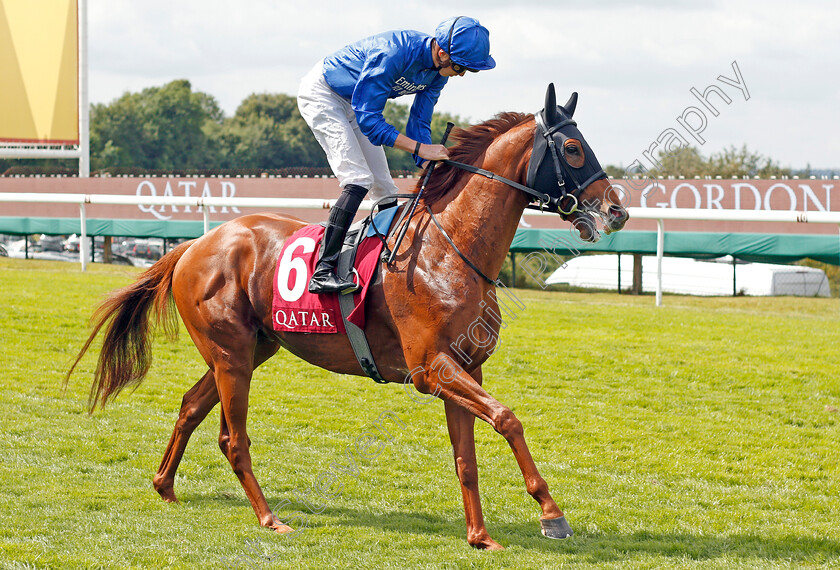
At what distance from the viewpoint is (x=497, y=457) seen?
5.75m

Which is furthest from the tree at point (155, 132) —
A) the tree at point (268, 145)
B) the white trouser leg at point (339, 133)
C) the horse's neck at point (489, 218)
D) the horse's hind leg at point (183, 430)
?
the horse's neck at point (489, 218)

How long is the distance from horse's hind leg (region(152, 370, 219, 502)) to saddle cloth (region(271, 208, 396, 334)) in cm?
68

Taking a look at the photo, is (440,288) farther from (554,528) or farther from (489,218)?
(554,528)

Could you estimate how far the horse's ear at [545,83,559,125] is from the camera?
12.9 feet

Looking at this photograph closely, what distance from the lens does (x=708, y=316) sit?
956cm

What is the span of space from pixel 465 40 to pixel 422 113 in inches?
21.3

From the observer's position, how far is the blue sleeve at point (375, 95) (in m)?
4.04

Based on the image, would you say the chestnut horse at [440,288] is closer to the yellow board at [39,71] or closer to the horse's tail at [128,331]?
the horse's tail at [128,331]

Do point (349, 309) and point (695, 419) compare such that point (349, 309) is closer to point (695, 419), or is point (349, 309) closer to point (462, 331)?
point (462, 331)

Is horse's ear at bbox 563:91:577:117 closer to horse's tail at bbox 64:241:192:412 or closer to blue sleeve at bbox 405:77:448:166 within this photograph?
blue sleeve at bbox 405:77:448:166

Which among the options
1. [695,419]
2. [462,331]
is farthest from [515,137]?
[695,419]

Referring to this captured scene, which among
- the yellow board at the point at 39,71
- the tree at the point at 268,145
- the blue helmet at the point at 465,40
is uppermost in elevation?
the tree at the point at 268,145

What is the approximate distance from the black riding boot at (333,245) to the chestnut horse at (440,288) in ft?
0.71

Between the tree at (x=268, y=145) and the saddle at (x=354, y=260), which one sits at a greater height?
the tree at (x=268, y=145)
